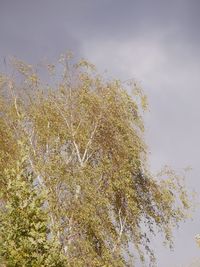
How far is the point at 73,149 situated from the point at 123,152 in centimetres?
308

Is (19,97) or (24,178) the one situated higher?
(19,97)

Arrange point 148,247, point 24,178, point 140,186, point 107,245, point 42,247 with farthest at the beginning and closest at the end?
point 140,186
point 148,247
point 107,245
point 24,178
point 42,247

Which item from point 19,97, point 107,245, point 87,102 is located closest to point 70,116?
point 87,102

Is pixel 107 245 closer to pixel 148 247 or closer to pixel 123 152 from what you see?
pixel 148 247

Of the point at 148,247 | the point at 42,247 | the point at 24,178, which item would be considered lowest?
the point at 42,247

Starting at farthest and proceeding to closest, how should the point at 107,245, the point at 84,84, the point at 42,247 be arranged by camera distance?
1. the point at 84,84
2. the point at 107,245
3. the point at 42,247

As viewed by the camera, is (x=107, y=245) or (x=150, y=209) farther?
(x=150, y=209)

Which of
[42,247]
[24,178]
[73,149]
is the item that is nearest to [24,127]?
[73,149]

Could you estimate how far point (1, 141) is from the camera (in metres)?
28.9

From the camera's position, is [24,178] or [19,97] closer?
[24,178]

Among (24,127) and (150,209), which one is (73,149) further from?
(150,209)

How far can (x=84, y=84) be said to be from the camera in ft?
99.3

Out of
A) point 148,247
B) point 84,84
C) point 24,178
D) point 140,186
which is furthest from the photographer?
point 84,84

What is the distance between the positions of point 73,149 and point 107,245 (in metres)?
6.39
